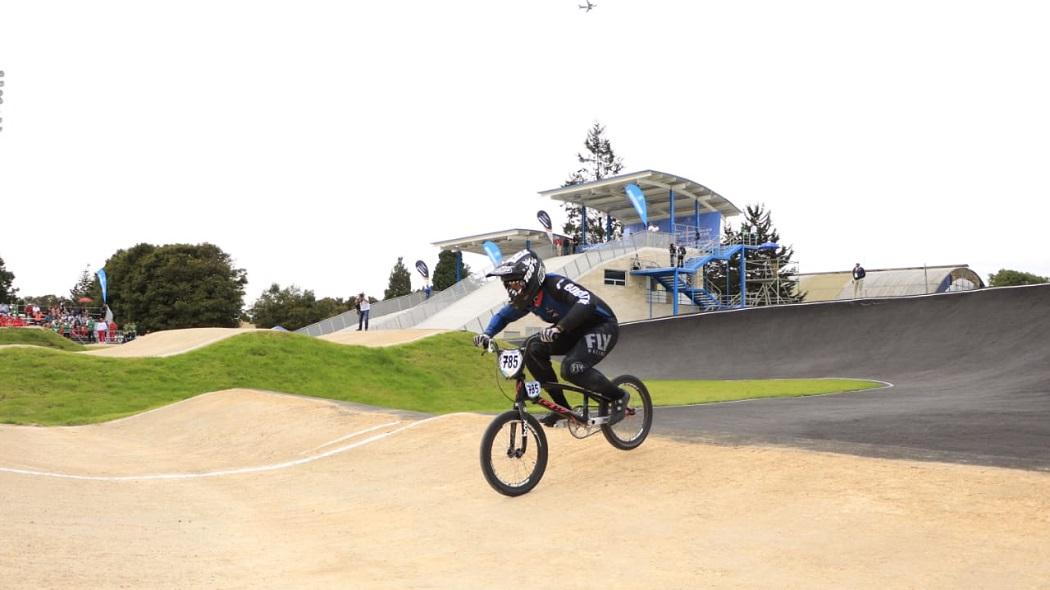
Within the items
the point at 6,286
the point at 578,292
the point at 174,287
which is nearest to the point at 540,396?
the point at 578,292

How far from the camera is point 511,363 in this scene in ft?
21.6

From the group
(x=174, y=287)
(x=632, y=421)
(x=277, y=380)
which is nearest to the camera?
(x=632, y=421)

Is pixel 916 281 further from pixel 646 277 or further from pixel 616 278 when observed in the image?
pixel 616 278

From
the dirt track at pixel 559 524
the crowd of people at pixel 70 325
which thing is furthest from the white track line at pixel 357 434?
the crowd of people at pixel 70 325

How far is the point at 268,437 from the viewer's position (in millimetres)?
12469

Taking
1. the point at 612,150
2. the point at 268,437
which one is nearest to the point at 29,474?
the point at 268,437

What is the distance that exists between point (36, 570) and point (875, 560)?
5030 millimetres

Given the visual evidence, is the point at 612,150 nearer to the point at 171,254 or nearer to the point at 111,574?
the point at 171,254

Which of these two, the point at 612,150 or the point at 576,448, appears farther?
the point at 612,150

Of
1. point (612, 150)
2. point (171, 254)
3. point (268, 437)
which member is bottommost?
point (268, 437)

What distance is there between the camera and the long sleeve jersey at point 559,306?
265 inches

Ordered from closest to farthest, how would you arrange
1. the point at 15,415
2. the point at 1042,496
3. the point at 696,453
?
the point at 1042,496, the point at 696,453, the point at 15,415

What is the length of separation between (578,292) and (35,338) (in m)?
35.7

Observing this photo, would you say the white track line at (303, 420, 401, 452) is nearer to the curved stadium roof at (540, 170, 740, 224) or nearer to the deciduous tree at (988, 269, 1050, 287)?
the curved stadium roof at (540, 170, 740, 224)
